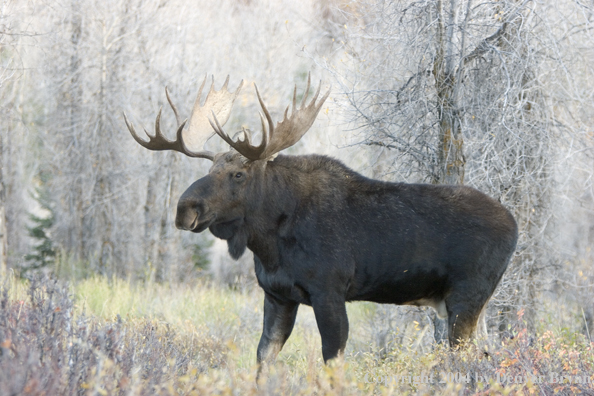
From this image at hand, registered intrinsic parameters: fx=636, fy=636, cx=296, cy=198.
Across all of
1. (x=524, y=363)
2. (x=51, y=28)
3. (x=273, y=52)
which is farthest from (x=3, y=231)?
(x=524, y=363)

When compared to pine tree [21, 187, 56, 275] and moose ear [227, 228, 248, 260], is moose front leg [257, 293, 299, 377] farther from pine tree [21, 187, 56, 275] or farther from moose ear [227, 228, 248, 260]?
pine tree [21, 187, 56, 275]

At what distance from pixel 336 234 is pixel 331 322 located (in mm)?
719

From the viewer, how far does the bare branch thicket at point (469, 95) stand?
6.73m

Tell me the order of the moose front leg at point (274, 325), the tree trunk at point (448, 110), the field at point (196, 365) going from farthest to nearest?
the tree trunk at point (448, 110) → the moose front leg at point (274, 325) → the field at point (196, 365)

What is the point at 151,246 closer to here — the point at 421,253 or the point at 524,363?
the point at 421,253

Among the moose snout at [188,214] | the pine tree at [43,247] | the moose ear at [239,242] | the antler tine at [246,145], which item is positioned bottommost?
the pine tree at [43,247]

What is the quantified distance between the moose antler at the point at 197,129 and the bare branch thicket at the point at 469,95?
136 cm

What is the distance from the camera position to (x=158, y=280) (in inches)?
694

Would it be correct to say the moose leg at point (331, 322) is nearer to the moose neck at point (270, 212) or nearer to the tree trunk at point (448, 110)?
the moose neck at point (270, 212)

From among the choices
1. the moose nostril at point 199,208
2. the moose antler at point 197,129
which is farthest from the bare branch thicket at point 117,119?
the moose nostril at point 199,208

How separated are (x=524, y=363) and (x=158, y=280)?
1433 cm

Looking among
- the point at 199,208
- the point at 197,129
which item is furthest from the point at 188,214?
the point at 197,129

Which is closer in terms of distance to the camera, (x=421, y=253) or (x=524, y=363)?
(x=524, y=363)

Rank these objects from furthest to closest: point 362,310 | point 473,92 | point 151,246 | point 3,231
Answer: point 151,246 < point 3,231 < point 362,310 < point 473,92
